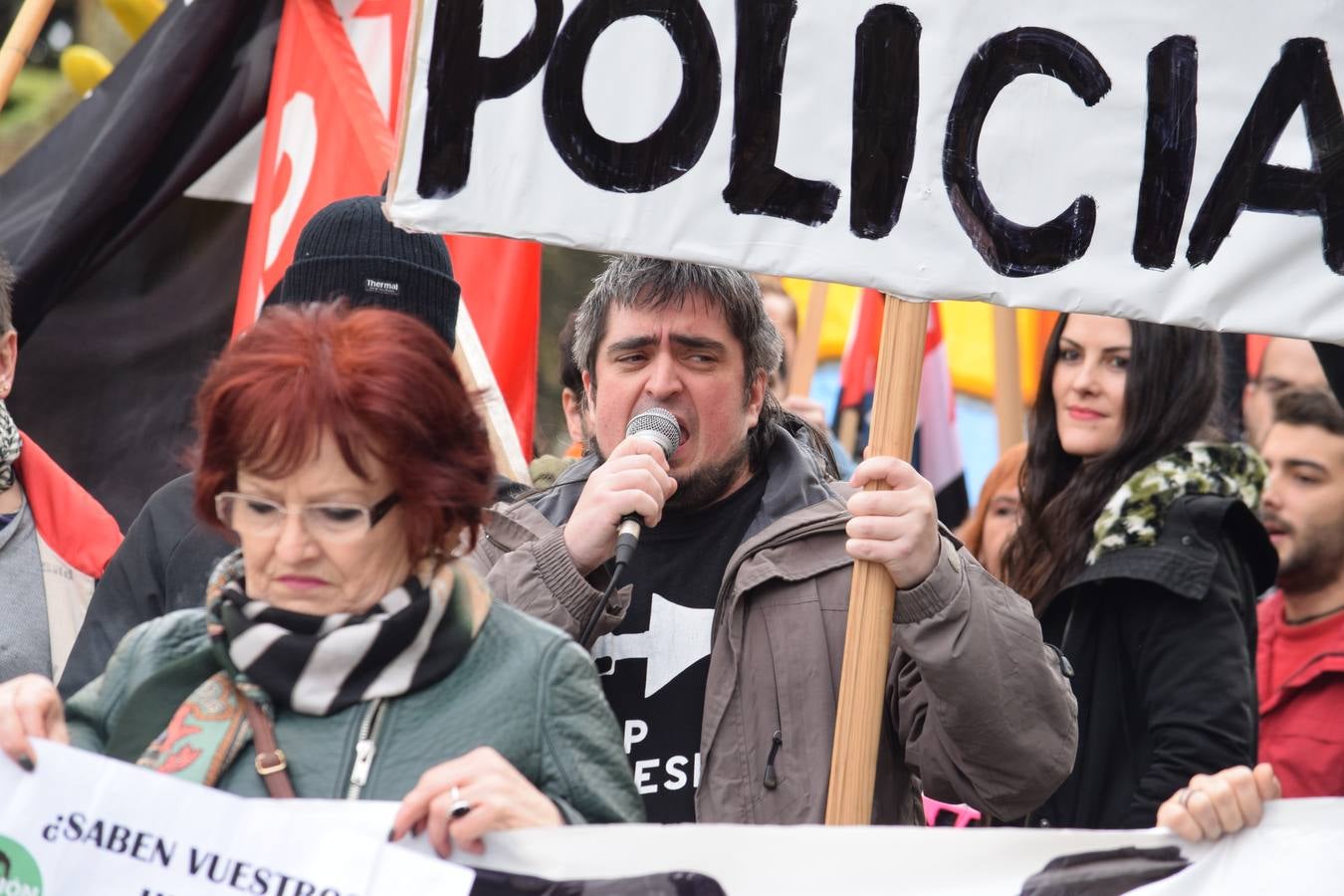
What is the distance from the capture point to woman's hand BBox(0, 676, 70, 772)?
2188mm

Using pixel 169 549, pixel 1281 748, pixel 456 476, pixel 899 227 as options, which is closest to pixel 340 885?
pixel 456 476

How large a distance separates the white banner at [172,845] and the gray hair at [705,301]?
4.71ft

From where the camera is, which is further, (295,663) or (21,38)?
(21,38)

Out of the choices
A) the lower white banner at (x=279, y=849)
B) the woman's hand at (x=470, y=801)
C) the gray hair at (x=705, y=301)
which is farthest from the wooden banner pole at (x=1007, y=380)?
the woman's hand at (x=470, y=801)

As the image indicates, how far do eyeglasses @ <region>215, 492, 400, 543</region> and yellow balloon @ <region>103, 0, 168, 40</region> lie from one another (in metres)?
3.75

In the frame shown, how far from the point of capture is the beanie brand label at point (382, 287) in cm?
321

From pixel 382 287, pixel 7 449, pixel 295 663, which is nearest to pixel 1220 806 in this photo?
pixel 295 663

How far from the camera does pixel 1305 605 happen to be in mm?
4844

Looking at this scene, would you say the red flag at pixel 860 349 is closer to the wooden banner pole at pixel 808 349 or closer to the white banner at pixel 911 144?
the wooden banner pole at pixel 808 349

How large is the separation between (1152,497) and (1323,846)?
145 cm

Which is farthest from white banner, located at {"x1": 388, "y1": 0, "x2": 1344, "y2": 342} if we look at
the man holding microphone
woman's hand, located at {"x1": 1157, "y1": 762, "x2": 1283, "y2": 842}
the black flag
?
the black flag

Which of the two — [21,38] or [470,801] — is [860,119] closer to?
[470,801]

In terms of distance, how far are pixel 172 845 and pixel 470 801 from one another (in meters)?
0.36

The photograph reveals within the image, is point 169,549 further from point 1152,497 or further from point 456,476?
point 1152,497
